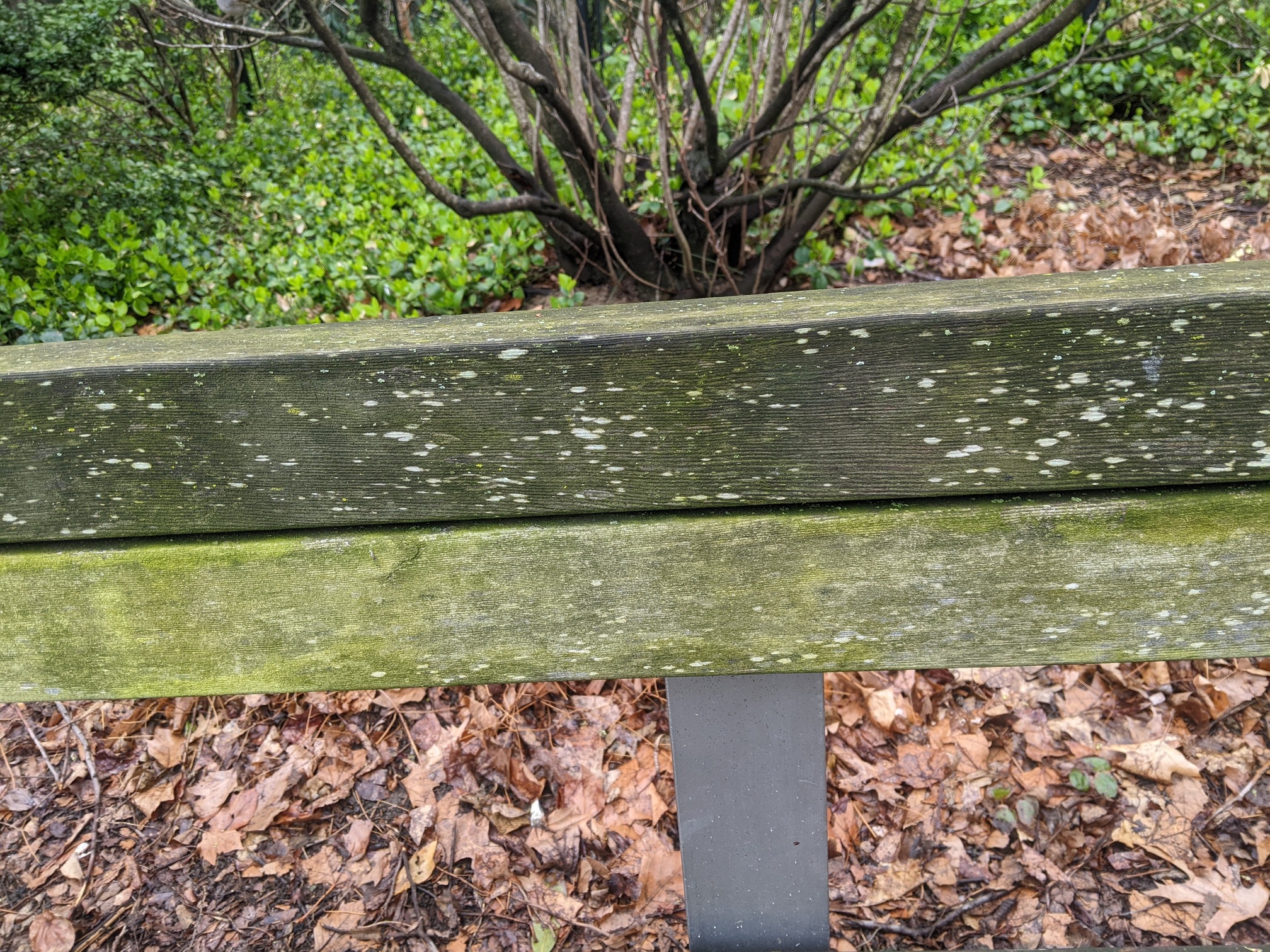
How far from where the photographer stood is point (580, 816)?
203 centimetres

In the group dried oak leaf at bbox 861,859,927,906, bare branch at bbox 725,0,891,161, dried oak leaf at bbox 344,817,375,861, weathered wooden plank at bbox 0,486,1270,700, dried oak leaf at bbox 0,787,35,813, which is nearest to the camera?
weathered wooden plank at bbox 0,486,1270,700

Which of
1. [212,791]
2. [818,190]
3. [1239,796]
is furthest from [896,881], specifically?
[818,190]

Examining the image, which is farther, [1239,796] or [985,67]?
[985,67]

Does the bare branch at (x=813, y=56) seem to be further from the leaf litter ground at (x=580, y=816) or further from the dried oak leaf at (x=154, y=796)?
the dried oak leaf at (x=154, y=796)

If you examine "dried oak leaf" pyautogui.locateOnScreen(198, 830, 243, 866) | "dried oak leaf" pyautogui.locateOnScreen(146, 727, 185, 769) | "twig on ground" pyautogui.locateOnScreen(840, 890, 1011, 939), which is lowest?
"twig on ground" pyautogui.locateOnScreen(840, 890, 1011, 939)

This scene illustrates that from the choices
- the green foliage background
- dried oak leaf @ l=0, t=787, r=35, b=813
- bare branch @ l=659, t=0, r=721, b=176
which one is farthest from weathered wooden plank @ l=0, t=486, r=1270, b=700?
the green foliage background

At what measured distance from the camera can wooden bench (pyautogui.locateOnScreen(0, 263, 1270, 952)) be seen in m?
0.70

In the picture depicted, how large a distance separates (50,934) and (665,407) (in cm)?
202

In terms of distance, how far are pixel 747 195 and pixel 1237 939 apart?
7.50 ft

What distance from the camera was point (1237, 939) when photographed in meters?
1.71

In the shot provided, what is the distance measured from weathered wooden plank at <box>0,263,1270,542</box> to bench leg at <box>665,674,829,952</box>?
363 millimetres

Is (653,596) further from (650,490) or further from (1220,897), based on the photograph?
(1220,897)

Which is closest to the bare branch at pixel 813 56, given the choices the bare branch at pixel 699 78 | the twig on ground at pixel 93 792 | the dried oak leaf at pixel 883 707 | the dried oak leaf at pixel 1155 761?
the bare branch at pixel 699 78

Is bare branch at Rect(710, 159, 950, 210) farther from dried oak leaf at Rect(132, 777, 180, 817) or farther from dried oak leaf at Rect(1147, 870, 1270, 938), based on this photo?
dried oak leaf at Rect(132, 777, 180, 817)
